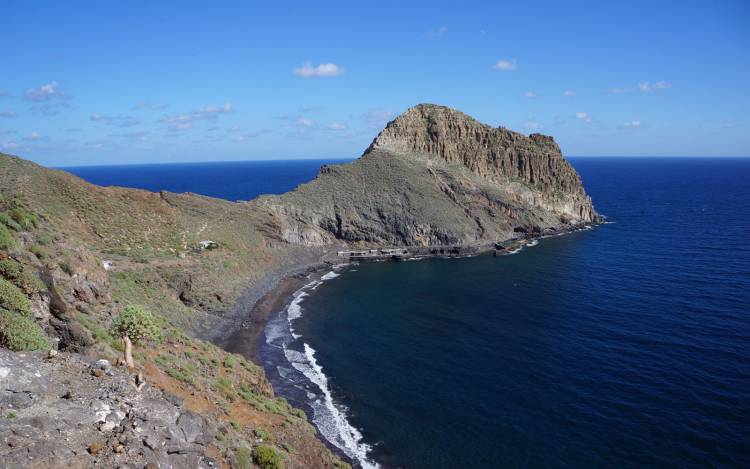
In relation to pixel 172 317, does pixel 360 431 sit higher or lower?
lower

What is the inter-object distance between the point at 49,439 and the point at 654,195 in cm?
21412

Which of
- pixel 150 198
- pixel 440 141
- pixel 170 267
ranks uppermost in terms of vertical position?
pixel 440 141

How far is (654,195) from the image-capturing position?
618 ft

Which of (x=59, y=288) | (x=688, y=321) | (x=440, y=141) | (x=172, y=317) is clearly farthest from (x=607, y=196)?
(x=59, y=288)

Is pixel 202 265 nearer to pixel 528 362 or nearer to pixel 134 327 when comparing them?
pixel 134 327

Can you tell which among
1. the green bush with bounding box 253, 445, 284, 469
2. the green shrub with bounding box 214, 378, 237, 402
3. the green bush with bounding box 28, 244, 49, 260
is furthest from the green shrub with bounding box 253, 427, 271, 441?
the green bush with bounding box 28, 244, 49, 260

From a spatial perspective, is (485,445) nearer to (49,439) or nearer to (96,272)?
(49,439)

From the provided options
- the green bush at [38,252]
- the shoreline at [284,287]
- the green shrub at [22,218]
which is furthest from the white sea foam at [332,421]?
the green shrub at [22,218]

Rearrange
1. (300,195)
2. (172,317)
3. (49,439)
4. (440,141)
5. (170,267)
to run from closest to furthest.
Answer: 1. (49,439)
2. (172,317)
3. (170,267)
4. (300,195)
5. (440,141)

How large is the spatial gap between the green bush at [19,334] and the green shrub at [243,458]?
9836 millimetres

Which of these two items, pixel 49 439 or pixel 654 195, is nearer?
pixel 49 439

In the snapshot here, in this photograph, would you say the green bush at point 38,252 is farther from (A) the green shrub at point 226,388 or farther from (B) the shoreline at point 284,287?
(B) the shoreline at point 284,287

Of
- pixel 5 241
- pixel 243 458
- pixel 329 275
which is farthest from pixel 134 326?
pixel 329 275

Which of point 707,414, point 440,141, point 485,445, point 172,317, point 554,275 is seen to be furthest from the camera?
point 440,141
